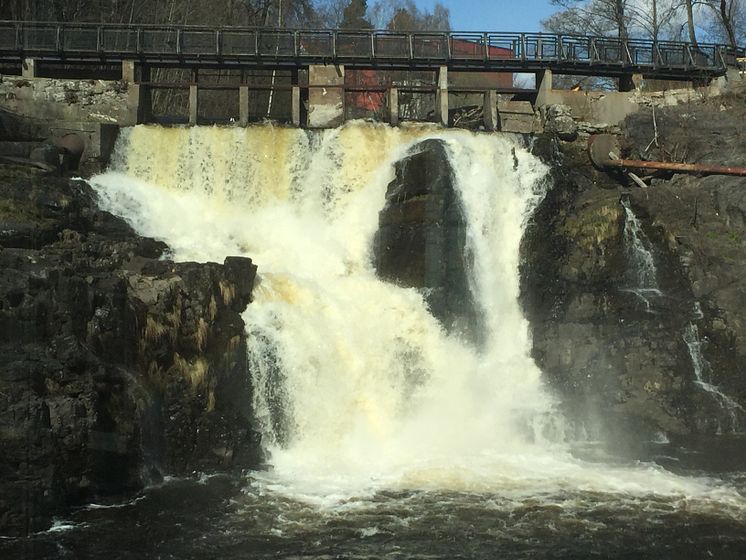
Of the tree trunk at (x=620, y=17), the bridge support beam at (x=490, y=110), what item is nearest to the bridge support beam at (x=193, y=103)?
the bridge support beam at (x=490, y=110)

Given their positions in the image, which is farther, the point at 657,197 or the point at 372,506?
the point at 657,197

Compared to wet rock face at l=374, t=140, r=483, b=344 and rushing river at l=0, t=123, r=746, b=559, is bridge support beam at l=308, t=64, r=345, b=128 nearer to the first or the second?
rushing river at l=0, t=123, r=746, b=559

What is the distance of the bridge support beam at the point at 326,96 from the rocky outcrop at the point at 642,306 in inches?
315

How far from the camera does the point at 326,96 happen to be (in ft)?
81.6

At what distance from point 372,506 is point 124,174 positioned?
12.4 m

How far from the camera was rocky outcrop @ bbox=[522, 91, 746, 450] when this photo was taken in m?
15.1

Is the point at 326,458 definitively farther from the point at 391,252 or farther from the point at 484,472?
the point at 391,252

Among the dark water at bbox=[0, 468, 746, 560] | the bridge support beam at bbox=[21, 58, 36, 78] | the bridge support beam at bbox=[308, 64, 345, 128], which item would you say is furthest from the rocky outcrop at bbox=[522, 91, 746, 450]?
the bridge support beam at bbox=[21, 58, 36, 78]

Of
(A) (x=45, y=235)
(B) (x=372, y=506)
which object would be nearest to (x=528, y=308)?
(B) (x=372, y=506)

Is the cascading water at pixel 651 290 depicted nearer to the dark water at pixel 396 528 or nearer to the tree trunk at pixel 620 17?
the dark water at pixel 396 528

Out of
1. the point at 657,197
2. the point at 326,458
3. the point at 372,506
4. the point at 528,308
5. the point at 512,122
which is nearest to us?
the point at 372,506

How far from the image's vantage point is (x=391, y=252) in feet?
57.0

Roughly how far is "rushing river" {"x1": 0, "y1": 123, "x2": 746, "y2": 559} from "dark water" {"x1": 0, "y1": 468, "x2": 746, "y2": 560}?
32mm

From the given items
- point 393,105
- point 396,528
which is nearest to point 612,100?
point 393,105
